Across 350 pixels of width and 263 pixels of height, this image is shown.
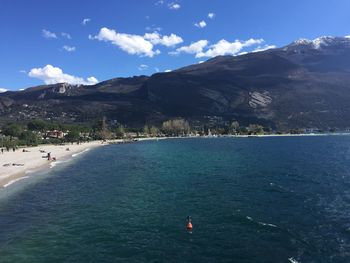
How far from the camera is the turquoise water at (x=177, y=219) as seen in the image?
33.7m

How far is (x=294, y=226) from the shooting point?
1596 inches

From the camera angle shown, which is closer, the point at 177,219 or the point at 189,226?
the point at 189,226

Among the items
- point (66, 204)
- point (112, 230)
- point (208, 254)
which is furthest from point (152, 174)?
point (208, 254)

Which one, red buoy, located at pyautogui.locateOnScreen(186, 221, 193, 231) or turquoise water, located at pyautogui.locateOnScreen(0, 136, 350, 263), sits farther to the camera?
red buoy, located at pyautogui.locateOnScreen(186, 221, 193, 231)

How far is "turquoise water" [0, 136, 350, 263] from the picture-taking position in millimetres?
33688

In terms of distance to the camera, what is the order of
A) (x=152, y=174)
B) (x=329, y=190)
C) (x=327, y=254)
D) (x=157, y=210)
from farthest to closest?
1. (x=152, y=174)
2. (x=329, y=190)
3. (x=157, y=210)
4. (x=327, y=254)

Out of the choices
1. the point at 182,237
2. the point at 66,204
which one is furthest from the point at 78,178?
the point at 182,237

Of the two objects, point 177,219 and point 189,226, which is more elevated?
point 189,226

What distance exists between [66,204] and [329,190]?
40.6 m

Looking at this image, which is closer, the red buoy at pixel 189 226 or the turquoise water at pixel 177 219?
the turquoise water at pixel 177 219

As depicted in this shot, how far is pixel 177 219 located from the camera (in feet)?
145

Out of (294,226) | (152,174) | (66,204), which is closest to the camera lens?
(294,226)

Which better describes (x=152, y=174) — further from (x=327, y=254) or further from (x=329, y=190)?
(x=327, y=254)

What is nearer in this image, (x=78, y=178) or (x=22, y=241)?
(x=22, y=241)
